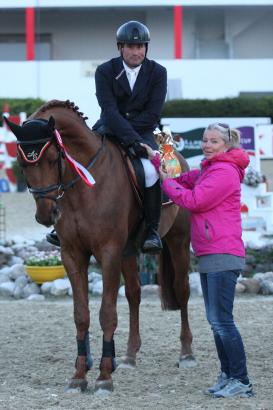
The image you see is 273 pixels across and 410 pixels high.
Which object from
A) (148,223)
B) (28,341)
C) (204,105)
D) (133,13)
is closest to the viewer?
(148,223)

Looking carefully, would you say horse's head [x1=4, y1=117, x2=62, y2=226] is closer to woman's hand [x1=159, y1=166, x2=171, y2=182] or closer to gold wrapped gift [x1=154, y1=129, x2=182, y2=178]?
woman's hand [x1=159, y1=166, x2=171, y2=182]

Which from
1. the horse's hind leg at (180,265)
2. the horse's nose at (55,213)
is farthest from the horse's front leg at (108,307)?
the horse's hind leg at (180,265)

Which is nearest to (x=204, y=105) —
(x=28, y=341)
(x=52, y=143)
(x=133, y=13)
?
(x=133, y=13)

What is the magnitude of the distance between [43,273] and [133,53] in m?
4.73

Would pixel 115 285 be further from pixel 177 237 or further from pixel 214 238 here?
pixel 177 237

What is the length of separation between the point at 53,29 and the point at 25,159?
31.0m

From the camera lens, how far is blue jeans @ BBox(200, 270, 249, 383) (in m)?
5.67

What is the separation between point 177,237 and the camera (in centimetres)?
741

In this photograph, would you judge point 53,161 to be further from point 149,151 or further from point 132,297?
point 132,297

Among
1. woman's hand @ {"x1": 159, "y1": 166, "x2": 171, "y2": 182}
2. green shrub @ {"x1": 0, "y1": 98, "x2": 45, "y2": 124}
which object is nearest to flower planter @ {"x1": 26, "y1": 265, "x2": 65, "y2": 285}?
woman's hand @ {"x1": 159, "y1": 166, "x2": 171, "y2": 182}

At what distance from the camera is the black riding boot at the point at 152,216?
6629mm

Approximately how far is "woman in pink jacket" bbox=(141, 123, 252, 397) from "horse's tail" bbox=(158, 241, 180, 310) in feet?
5.42

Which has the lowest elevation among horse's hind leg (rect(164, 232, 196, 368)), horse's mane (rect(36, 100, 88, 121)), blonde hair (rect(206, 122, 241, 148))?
horse's hind leg (rect(164, 232, 196, 368))

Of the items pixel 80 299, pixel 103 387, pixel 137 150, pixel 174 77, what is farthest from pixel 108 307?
pixel 174 77
